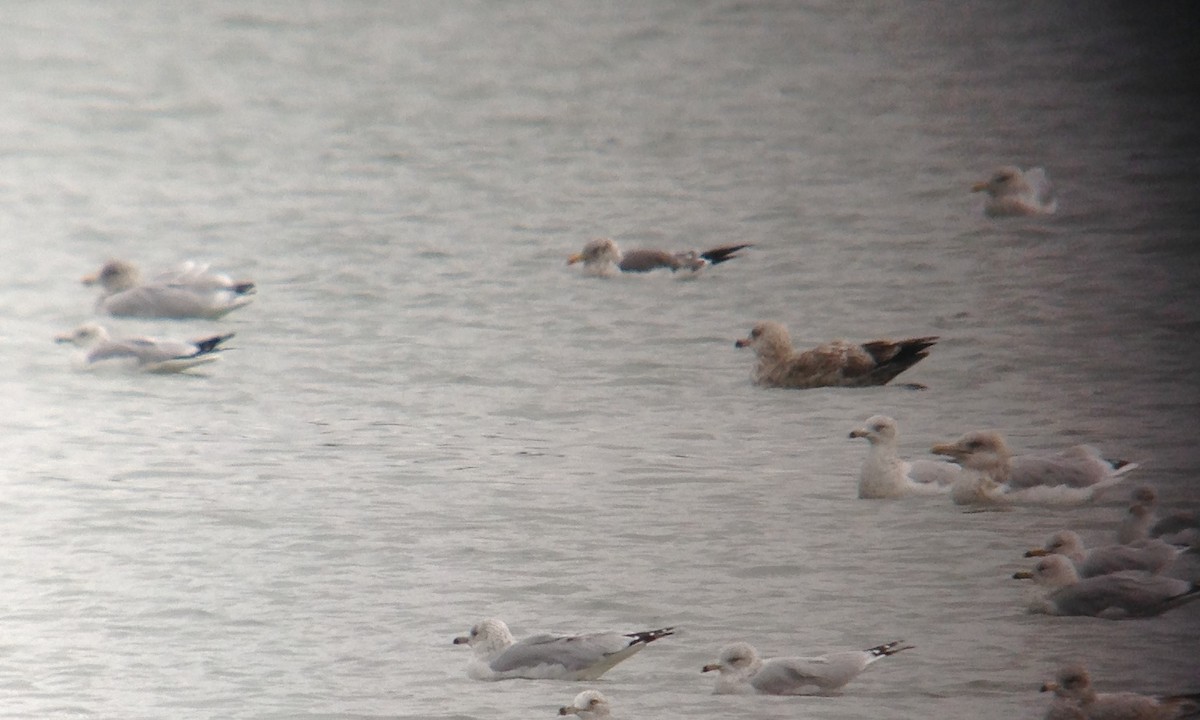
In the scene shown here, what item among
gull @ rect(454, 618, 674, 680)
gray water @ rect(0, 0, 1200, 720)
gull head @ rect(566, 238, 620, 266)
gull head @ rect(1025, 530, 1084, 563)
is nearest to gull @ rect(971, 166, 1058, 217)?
gray water @ rect(0, 0, 1200, 720)

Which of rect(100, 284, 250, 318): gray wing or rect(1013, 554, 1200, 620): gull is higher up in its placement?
rect(100, 284, 250, 318): gray wing

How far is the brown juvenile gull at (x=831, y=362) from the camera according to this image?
576 centimetres

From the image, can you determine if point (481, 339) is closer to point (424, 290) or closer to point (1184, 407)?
point (424, 290)

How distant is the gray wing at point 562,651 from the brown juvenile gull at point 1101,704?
32.3 inches

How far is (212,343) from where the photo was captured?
6.16 metres

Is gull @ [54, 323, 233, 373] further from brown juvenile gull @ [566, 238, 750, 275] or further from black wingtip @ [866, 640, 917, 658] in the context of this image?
black wingtip @ [866, 640, 917, 658]

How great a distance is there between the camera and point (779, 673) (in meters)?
3.59

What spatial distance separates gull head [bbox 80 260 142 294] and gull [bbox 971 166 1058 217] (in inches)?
130

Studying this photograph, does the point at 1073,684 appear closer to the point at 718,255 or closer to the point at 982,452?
the point at 982,452

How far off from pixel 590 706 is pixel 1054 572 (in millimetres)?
1106

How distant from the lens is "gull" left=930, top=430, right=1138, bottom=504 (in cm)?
462

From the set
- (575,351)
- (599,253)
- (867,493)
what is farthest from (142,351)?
(867,493)

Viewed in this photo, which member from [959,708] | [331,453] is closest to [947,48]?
[331,453]

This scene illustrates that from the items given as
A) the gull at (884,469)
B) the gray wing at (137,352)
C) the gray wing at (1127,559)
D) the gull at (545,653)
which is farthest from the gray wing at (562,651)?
the gray wing at (137,352)
